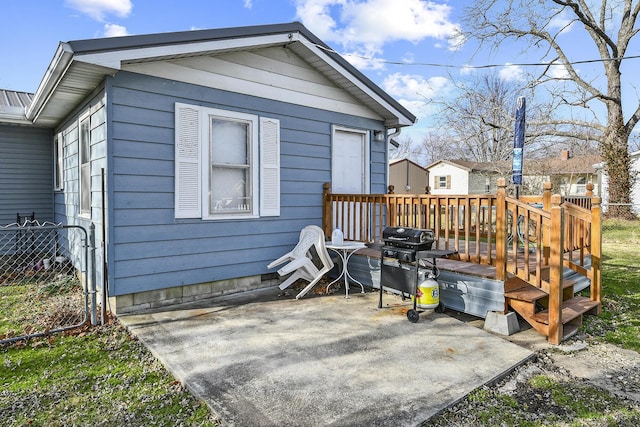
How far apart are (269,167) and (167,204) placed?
4.71ft

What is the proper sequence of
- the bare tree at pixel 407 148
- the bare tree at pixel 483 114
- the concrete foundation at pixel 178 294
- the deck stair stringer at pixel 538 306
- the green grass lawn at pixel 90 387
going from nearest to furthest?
the green grass lawn at pixel 90 387, the deck stair stringer at pixel 538 306, the concrete foundation at pixel 178 294, the bare tree at pixel 483 114, the bare tree at pixel 407 148

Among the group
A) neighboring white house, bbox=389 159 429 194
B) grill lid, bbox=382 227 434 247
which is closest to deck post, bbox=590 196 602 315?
grill lid, bbox=382 227 434 247

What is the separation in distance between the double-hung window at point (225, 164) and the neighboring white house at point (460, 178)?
22329 mm

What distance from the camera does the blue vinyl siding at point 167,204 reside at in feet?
13.5

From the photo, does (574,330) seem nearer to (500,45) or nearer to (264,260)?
(264,260)

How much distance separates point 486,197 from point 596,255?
162 cm

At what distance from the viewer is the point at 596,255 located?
4410 mm

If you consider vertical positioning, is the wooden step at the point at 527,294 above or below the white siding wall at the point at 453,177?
below

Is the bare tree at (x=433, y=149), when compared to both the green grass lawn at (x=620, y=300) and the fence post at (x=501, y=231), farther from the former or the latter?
the fence post at (x=501, y=231)

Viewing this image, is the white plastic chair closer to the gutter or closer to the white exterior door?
the white exterior door

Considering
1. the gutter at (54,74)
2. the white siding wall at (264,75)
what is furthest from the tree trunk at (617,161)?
the gutter at (54,74)

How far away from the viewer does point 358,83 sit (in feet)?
19.2

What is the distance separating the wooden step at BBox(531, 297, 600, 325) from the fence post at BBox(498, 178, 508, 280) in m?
0.49

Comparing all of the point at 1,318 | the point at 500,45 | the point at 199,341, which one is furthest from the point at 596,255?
the point at 500,45
